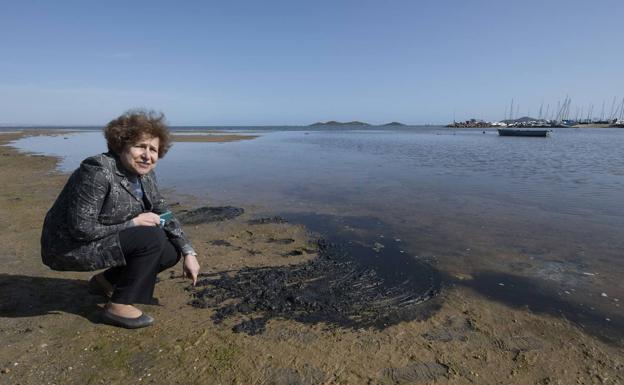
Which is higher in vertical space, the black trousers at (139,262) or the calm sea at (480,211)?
the black trousers at (139,262)

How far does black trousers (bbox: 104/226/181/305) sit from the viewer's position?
3.38 metres

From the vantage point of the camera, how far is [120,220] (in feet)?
11.0

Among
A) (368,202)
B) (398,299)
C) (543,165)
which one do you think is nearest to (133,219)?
(398,299)

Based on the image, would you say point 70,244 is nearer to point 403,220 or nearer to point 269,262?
point 269,262

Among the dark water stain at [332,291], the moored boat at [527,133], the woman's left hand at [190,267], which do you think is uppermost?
the woman's left hand at [190,267]

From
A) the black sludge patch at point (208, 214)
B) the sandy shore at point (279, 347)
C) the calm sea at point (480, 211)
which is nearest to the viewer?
the sandy shore at point (279, 347)

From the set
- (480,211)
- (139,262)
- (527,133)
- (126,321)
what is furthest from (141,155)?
(527,133)

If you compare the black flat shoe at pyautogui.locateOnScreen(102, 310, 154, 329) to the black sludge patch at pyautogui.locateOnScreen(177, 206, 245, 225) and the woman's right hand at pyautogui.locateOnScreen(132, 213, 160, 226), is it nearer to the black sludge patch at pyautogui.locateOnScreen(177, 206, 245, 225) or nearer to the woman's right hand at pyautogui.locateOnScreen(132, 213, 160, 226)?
the woman's right hand at pyautogui.locateOnScreen(132, 213, 160, 226)

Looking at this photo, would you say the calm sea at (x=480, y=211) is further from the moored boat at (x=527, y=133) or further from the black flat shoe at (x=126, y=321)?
the moored boat at (x=527, y=133)

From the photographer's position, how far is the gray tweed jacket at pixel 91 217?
3061 millimetres

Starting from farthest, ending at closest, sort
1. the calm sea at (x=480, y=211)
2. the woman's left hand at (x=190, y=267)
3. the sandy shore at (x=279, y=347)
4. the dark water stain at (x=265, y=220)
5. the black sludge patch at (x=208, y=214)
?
1. the black sludge patch at (x=208, y=214)
2. the dark water stain at (x=265, y=220)
3. the calm sea at (x=480, y=211)
4. the woman's left hand at (x=190, y=267)
5. the sandy shore at (x=279, y=347)

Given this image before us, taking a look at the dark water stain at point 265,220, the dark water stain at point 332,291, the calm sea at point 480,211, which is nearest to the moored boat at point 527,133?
the calm sea at point 480,211

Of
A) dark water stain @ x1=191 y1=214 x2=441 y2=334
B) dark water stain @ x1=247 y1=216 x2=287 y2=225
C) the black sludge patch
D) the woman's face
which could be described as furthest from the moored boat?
the woman's face

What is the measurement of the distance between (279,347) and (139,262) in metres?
1.52
